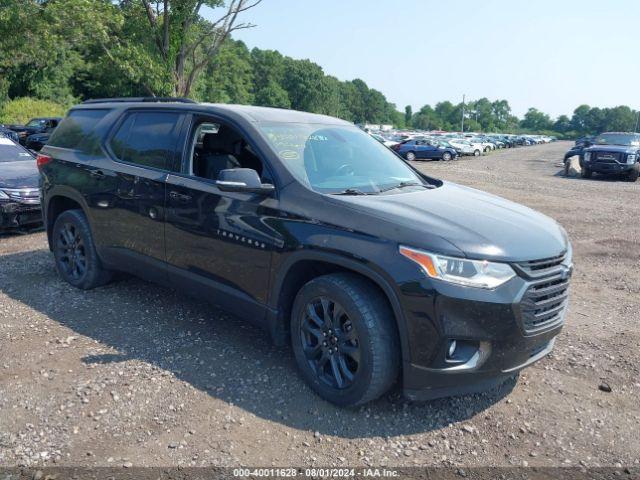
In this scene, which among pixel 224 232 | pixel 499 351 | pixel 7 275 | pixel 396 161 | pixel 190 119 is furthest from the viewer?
pixel 7 275

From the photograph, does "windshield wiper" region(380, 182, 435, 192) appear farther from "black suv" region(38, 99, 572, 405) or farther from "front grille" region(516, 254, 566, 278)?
"front grille" region(516, 254, 566, 278)

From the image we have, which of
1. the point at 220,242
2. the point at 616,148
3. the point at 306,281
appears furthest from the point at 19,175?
the point at 616,148

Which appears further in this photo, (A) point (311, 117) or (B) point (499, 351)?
(A) point (311, 117)

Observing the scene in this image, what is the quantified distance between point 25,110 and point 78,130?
37.9 m

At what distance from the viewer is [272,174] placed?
3738mm

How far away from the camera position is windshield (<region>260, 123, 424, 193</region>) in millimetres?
3775

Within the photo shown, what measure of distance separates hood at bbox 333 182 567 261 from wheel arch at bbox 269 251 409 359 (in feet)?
0.84

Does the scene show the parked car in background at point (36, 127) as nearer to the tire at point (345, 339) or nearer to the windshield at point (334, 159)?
the windshield at point (334, 159)

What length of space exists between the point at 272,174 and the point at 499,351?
183 cm

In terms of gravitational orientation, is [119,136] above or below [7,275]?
above

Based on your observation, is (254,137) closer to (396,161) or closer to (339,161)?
(339,161)

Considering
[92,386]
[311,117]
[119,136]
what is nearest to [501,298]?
[311,117]

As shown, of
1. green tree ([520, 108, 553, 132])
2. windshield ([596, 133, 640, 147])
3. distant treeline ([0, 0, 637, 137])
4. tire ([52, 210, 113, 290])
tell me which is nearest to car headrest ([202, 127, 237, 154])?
tire ([52, 210, 113, 290])

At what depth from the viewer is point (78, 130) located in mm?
5492
